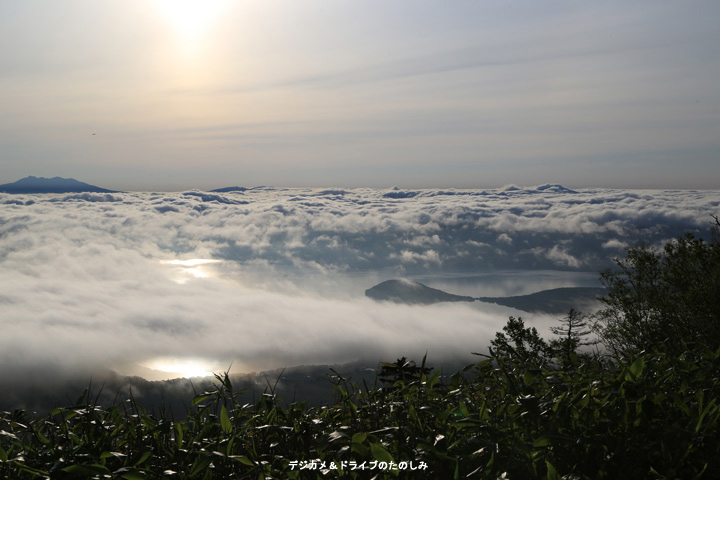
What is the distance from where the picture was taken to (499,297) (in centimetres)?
643

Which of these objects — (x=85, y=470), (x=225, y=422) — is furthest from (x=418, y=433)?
(x=85, y=470)

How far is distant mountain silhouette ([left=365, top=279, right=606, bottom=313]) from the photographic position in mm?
6328

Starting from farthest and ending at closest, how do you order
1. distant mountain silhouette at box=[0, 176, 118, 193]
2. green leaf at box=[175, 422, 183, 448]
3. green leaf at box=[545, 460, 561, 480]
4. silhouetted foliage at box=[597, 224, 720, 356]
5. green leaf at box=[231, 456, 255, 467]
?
silhouetted foliage at box=[597, 224, 720, 356] < distant mountain silhouette at box=[0, 176, 118, 193] < green leaf at box=[175, 422, 183, 448] < green leaf at box=[231, 456, 255, 467] < green leaf at box=[545, 460, 561, 480]

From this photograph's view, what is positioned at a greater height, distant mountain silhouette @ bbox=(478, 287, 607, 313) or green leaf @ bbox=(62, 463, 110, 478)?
distant mountain silhouette @ bbox=(478, 287, 607, 313)

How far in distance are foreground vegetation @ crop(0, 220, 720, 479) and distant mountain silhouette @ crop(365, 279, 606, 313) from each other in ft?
8.08

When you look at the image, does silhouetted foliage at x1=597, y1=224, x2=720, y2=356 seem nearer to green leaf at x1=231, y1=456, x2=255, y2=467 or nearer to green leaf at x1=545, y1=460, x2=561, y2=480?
green leaf at x1=545, y1=460, x2=561, y2=480

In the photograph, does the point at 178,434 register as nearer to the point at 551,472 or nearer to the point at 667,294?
the point at 551,472

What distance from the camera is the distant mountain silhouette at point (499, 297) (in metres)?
6.33

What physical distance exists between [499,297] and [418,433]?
3.63 metres

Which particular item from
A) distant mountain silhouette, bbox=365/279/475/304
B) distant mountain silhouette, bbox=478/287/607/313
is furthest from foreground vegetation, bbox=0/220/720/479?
distant mountain silhouette, bbox=365/279/475/304

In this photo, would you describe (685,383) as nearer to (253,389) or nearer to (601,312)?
(253,389)

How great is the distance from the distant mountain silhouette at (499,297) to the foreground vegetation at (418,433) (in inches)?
96.9

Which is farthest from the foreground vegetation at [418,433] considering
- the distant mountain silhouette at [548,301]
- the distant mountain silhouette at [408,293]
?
the distant mountain silhouette at [408,293]
